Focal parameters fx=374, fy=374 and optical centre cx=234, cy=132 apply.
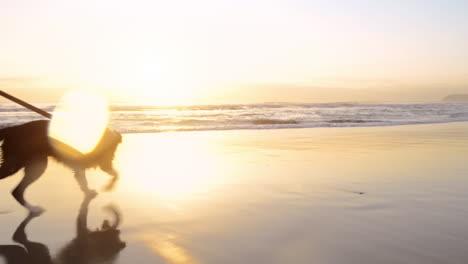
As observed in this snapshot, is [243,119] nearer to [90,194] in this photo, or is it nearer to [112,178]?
[112,178]

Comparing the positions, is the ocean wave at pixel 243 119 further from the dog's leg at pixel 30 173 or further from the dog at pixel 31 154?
the dog's leg at pixel 30 173

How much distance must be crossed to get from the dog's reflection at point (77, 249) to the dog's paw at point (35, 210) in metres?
0.40

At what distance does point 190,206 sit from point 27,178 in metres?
2.13

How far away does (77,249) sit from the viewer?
11.3ft

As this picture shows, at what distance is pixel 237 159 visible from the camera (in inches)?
326

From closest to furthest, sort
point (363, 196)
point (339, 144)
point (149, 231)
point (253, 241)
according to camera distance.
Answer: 1. point (253, 241)
2. point (149, 231)
3. point (363, 196)
4. point (339, 144)

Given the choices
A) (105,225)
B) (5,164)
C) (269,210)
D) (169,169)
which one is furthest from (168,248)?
(169,169)

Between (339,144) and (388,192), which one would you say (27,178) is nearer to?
(388,192)

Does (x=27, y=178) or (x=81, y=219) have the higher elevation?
(x=27, y=178)

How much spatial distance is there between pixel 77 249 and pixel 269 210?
2.15m

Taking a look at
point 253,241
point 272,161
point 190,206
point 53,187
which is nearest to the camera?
point 253,241

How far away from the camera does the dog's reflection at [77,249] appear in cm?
322

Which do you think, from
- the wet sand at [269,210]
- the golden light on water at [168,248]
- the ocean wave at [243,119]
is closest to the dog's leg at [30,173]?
the wet sand at [269,210]

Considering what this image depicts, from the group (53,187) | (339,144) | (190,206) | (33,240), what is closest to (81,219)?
(33,240)
